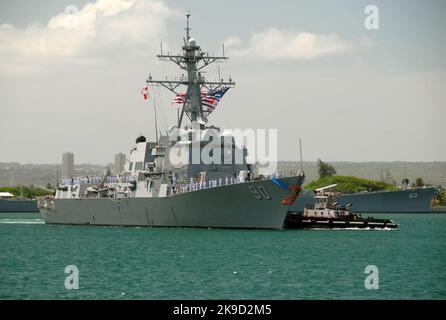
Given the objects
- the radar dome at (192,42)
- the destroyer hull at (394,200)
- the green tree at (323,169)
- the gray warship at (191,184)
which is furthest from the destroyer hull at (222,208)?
the green tree at (323,169)

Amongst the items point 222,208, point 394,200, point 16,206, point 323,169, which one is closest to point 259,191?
point 222,208

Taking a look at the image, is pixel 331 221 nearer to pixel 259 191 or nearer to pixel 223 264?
pixel 259 191

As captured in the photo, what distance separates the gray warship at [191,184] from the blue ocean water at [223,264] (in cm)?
108

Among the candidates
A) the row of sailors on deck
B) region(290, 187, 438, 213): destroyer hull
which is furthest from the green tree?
the row of sailors on deck

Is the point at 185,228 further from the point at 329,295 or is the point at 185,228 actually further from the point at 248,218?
the point at 329,295

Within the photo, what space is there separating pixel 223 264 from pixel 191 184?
15.4m

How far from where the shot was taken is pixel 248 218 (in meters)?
47.1

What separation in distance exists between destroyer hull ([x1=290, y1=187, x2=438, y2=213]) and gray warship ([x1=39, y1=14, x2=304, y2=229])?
4469cm

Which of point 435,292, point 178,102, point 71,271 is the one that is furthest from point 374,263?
point 178,102

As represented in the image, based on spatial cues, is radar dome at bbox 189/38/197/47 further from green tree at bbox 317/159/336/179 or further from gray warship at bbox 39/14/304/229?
green tree at bbox 317/159/336/179

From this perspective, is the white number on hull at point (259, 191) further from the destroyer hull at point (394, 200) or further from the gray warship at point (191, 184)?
the destroyer hull at point (394, 200)

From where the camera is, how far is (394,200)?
9856 centimetres

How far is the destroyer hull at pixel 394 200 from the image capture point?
98375mm
